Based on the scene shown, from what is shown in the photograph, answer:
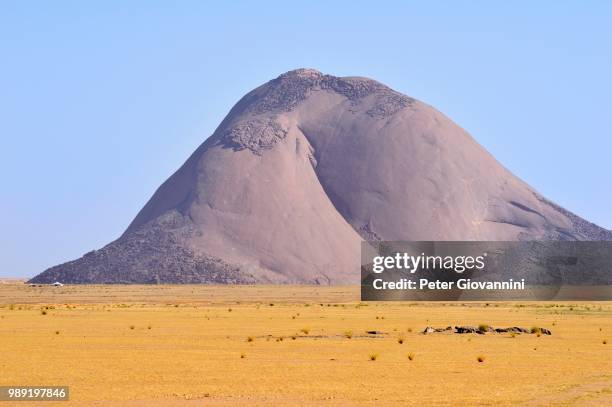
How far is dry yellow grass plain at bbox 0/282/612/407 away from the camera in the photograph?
2958 cm

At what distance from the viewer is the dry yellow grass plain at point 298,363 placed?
29.6 meters

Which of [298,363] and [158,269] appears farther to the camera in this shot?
[158,269]

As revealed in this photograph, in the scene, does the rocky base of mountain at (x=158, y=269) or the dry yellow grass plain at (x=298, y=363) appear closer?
the dry yellow grass plain at (x=298, y=363)

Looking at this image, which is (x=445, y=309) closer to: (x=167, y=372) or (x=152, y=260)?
(x=167, y=372)

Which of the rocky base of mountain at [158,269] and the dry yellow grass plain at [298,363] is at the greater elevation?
the rocky base of mountain at [158,269]

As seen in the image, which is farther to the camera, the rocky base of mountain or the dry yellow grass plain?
the rocky base of mountain

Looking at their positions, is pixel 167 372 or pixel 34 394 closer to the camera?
pixel 34 394

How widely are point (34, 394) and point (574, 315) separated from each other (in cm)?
5944

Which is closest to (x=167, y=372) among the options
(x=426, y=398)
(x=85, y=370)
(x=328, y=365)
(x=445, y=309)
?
(x=85, y=370)

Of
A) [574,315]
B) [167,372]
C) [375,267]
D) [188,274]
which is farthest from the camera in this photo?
[188,274]

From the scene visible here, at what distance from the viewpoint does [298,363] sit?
3966 cm

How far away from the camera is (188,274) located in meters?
187

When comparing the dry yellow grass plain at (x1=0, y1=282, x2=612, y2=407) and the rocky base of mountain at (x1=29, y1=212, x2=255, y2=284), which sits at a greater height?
the rocky base of mountain at (x1=29, y1=212, x2=255, y2=284)

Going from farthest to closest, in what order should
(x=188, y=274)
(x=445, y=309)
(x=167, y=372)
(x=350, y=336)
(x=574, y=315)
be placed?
(x=188, y=274) → (x=445, y=309) → (x=574, y=315) → (x=350, y=336) → (x=167, y=372)
